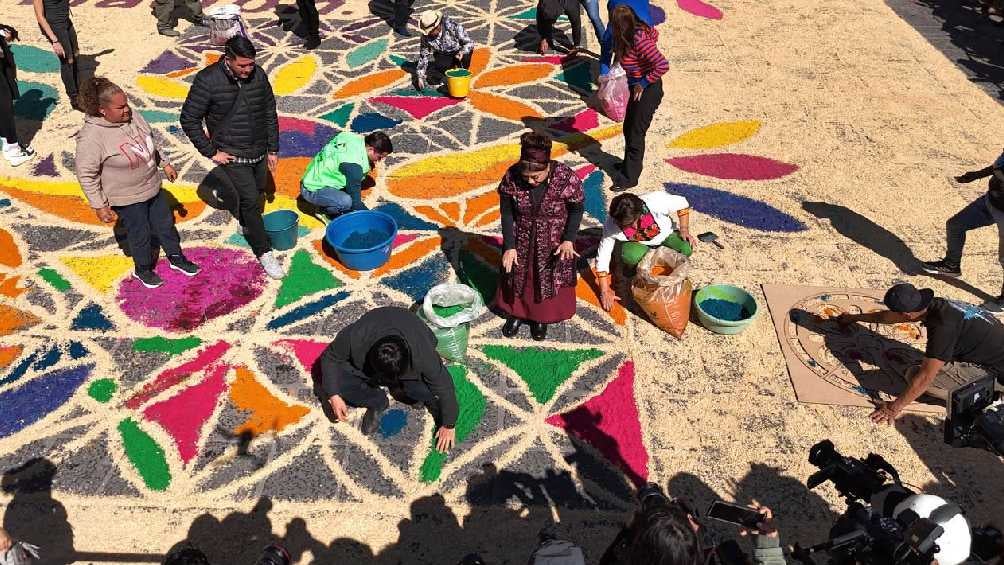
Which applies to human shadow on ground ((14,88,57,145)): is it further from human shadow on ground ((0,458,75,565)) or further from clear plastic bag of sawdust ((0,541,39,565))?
clear plastic bag of sawdust ((0,541,39,565))

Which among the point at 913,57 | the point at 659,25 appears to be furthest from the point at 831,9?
the point at 659,25

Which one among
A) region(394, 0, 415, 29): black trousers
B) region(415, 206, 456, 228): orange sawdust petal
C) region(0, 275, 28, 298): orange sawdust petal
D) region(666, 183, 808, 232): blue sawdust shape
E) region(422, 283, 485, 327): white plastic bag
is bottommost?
region(0, 275, 28, 298): orange sawdust petal

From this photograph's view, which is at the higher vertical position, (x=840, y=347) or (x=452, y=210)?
(x=840, y=347)

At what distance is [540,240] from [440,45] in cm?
631

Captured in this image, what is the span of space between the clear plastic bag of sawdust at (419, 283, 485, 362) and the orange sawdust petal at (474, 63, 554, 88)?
234 inches

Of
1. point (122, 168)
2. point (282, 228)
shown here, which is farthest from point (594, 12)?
point (122, 168)

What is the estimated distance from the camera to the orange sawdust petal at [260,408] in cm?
519

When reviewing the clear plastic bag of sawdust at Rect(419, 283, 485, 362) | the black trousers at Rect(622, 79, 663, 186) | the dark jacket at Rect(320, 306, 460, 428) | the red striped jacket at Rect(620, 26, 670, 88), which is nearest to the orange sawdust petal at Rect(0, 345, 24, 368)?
the dark jacket at Rect(320, 306, 460, 428)

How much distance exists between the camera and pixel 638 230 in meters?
5.86

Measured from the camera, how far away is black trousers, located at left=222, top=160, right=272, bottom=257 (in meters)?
6.03

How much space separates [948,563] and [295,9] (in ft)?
47.1

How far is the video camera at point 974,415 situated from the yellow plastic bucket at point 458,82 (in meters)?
7.82

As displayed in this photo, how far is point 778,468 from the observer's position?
4922 millimetres

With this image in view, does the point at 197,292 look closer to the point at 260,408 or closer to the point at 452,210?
the point at 260,408
